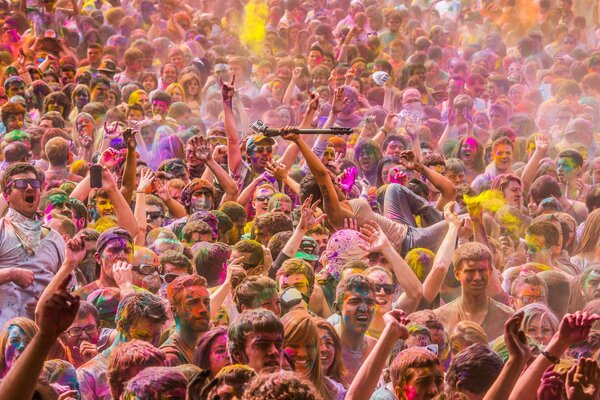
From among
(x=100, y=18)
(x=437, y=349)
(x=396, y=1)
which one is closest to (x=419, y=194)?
(x=437, y=349)

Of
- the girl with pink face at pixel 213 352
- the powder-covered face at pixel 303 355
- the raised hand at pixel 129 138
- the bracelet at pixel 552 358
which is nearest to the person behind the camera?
the bracelet at pixel 552 358

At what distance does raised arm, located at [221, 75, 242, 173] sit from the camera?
11.0 metres

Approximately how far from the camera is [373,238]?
796 centimetres

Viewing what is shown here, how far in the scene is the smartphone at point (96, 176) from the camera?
30.6 feet

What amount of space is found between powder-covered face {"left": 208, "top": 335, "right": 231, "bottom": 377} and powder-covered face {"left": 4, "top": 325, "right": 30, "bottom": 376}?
0.92m

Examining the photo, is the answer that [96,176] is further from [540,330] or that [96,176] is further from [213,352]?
[540,330]

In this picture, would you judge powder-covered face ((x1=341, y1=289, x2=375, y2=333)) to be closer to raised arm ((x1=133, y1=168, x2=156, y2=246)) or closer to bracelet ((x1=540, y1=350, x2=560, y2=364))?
bracelet ((x1=540, y1=350, x2=560, y2=364))

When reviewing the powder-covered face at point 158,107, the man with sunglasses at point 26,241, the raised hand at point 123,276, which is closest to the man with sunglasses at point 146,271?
the raised hand at point 123,276

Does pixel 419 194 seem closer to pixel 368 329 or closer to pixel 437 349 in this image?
pixel 368 329

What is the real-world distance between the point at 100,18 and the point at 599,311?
1085 cm

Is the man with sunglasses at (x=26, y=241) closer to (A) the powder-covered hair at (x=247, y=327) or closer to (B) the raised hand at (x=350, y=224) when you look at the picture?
(B) the raised hand at (x=350, y=224)

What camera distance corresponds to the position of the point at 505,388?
5.76m

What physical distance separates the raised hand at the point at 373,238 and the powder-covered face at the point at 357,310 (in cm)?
48

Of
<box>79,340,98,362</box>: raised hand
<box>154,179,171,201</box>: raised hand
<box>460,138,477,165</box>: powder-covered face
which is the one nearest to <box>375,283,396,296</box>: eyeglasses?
<box>79,340,98,362</box>: raised hand
